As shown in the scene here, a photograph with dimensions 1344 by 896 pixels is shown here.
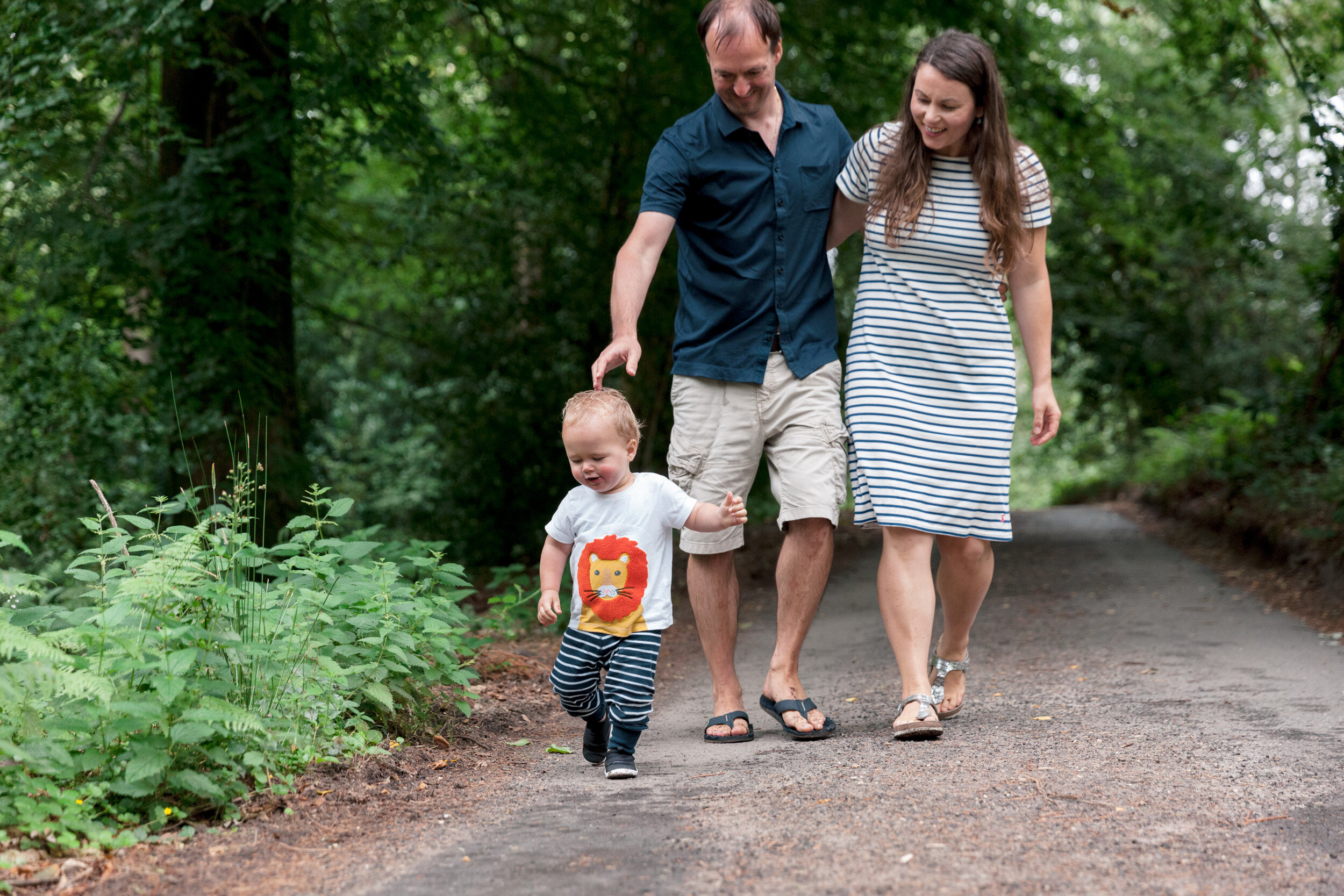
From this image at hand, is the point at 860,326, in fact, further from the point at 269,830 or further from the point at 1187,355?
the point at 1187,355

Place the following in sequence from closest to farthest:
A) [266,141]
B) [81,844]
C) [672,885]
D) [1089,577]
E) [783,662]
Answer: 1. [672,885]
2. [81,844]
3. [783,662]
4. [266,141]
5. [1089,577]

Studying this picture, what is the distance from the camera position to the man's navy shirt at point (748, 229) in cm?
392

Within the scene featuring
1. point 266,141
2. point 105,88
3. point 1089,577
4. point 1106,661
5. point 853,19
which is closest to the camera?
point 1106,661

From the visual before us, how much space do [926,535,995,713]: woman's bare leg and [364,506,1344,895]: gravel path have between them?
144 mm

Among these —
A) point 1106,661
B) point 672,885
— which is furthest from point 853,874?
point 1106,661

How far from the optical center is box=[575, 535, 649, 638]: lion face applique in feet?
10.9

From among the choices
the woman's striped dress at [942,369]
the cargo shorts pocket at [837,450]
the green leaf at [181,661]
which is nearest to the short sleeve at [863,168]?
the woman's striped dress at [942,369]

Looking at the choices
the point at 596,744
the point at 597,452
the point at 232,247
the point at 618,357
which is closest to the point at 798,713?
the point at 596,744

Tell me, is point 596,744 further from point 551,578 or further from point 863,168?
point 863,168

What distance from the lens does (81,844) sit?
260cm

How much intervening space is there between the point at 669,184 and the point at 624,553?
53.1 inches

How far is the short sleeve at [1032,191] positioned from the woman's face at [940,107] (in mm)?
230

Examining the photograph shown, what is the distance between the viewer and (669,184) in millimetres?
3922

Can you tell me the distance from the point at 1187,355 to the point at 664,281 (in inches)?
505
